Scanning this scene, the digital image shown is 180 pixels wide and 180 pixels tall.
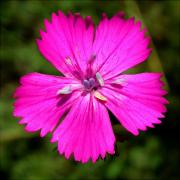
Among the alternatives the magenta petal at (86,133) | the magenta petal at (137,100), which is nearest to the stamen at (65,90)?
the magenta petal at (86,133)

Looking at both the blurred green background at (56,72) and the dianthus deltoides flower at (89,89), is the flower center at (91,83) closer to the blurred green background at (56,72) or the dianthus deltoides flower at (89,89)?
the dianthus deltoides flower at (89,89)

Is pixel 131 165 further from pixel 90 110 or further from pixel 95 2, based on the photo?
pixel 95 2

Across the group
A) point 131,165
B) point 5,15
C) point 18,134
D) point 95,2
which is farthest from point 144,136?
point 5,15

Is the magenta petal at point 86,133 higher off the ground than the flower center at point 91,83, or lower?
lower

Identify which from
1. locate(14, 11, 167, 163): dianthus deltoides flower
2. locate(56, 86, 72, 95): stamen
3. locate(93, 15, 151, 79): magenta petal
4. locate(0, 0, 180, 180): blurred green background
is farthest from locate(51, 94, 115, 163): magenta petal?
locate(0, 0, 180, 180): blurred green background

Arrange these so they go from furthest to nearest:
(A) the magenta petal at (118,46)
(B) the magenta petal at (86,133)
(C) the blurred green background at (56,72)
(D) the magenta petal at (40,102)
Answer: (C) the blurred green background at (56,72), (A) the magenta petal at (118,46), (D) the magenta petal at (40,102), (B) the magenta petal at (86,133)

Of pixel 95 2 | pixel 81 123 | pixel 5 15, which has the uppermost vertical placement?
pixel 5 15

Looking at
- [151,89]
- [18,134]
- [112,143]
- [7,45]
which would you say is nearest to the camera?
[112,143]
